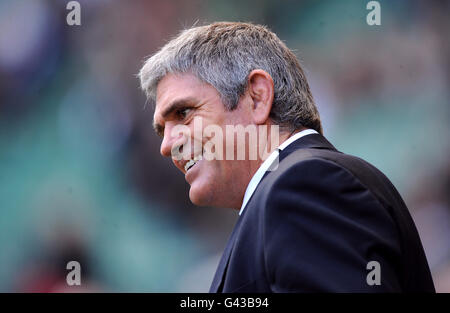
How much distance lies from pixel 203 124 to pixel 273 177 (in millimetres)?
405

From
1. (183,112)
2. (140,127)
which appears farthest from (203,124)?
(140,127)

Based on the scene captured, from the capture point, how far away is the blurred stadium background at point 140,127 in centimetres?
276

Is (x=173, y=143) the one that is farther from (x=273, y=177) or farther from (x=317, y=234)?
(x=317, y=234)

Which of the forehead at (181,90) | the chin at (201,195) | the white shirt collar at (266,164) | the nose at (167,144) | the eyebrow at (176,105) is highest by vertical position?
the forehead at (181,90)

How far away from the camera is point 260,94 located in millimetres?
1324

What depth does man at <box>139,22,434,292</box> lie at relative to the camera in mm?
879

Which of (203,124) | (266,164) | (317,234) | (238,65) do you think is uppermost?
(238,65)

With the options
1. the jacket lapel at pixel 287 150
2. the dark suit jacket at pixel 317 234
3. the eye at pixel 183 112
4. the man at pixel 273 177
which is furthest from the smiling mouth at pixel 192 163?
the dark suit jacket at pixel 317 234

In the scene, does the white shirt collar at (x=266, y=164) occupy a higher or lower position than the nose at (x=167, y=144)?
lower

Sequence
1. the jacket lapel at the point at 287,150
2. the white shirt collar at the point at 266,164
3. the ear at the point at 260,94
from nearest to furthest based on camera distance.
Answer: the jacket lapel at the point at 287,150, the white shirt collar at the point at 266,164, the ear at the point at 260,94

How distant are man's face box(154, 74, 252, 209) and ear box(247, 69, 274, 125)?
0.02m

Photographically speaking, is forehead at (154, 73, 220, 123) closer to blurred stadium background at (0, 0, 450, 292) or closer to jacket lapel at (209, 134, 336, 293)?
jacket lapel at (209, 134, 336, 293)

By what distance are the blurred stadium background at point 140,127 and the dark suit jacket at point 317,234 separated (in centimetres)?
182

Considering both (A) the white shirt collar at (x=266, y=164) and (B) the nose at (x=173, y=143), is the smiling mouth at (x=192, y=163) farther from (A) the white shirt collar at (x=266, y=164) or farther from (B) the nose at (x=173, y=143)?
(A) the white shirt collar at (x=266, y=164)
